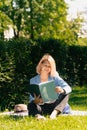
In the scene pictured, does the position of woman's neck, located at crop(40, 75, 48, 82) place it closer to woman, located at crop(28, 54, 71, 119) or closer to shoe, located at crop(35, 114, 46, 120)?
woman, located at crop(28, 54, 71, 119)

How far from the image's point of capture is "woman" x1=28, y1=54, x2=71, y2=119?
349 inches

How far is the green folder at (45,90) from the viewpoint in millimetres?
8500

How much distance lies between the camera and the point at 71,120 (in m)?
8.52

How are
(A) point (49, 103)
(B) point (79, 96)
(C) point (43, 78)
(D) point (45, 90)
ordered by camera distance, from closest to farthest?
(D) point (45, 90) → (A) point (49, 103) → (C) point (43, 78) → (B) point (79, 96)

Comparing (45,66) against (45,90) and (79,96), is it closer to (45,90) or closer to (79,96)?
(45,90)

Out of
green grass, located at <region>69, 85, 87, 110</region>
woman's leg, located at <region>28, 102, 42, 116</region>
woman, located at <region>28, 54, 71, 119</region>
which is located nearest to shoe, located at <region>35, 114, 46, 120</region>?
woman, located at <region>28, 54, 71, 119</region>

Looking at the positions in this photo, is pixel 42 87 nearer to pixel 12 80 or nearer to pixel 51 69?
pixel 51 69

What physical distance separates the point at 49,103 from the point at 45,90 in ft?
2.08

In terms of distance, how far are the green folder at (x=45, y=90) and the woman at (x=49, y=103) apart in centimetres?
12

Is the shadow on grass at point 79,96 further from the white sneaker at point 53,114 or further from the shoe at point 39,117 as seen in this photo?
the shoe at point 39,117

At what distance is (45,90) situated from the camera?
8547 millimetres

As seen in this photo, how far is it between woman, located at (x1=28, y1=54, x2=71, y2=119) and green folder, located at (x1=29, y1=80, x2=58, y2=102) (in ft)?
0.40

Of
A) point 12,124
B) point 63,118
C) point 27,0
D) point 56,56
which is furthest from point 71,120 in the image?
point 27,0

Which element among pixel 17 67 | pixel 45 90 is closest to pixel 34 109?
pixel 45 90
